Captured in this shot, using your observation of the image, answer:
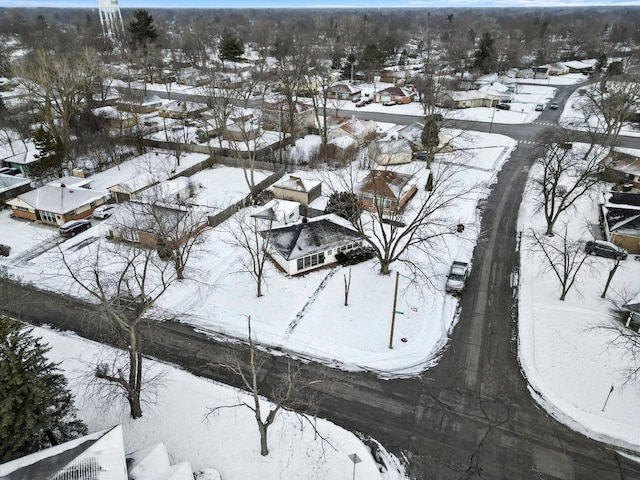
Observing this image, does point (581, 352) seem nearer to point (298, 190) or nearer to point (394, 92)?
point (298, 190)

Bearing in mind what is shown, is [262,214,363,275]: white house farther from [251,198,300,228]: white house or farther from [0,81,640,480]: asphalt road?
[0,81,640,480]: asphalt road

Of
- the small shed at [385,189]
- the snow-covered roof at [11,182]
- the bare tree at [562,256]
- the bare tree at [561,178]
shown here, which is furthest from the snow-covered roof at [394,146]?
the snow-covered roof at [11,182]

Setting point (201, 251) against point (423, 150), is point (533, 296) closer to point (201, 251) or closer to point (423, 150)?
point (201, 251)

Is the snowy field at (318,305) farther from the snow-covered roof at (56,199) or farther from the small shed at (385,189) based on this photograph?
the small shed at (385,189)

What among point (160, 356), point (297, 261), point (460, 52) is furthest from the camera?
point (460, 52)

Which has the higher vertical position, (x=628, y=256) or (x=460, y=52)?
(x=460, y=52)

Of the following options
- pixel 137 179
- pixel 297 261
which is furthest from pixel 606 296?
pixel 137 179

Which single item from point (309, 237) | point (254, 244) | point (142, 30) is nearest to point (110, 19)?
point (142, 30)

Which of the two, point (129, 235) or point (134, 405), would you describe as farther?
point (129, 235)
